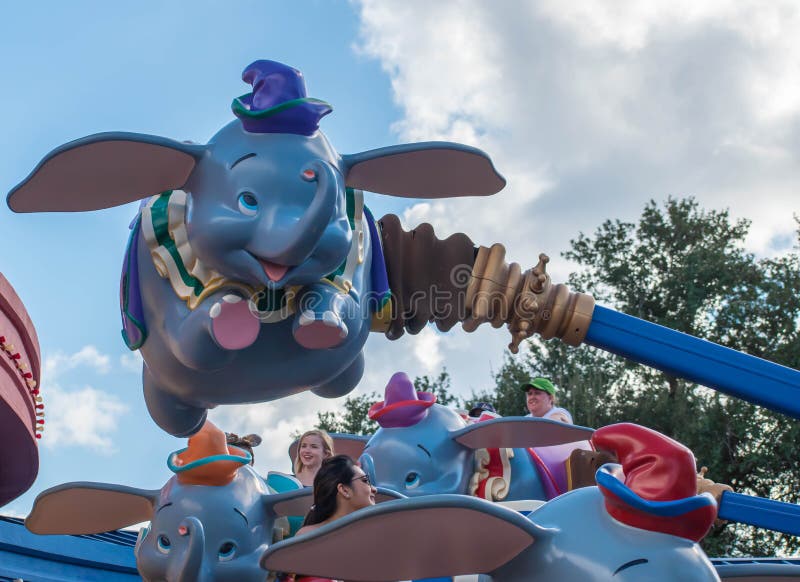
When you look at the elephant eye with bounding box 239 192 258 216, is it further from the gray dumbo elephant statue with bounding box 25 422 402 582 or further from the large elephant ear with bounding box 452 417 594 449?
the large elephant ear with bounding box 452 417 594 449

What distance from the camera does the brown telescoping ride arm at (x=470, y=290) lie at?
9.94 ft

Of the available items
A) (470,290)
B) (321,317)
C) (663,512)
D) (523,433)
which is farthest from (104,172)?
(523,433)

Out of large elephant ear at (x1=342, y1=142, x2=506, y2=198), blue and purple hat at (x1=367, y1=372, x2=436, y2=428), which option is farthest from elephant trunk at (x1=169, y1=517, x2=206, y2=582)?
large elephant ear at (x1=342, y1=142, x2=506, y2=198)

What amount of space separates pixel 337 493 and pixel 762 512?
1295 millimetres

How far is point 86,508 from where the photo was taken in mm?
3836

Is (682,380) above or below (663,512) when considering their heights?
above

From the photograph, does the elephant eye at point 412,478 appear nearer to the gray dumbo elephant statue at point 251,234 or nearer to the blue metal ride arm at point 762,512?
the blue metal ride arm at point 762,512

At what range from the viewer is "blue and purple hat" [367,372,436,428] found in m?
4.88

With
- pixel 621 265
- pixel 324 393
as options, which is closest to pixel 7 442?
pixel 324 393

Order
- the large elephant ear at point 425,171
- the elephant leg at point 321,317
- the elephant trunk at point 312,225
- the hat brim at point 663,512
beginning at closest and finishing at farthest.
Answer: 1. the hat brim at point 663,512
2. the elephant trunk at point 312,225
3. the elephant leg at point 321,317
4. the large elephant ear at point 425,171

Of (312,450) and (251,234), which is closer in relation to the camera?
(251,234)

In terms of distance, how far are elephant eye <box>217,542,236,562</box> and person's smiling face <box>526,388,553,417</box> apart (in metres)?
2.38

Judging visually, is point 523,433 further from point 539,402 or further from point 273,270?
point 273,270

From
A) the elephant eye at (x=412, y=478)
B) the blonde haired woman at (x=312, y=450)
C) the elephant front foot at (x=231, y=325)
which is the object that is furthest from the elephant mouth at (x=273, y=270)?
the elephant eye at (x=412, y=478)
